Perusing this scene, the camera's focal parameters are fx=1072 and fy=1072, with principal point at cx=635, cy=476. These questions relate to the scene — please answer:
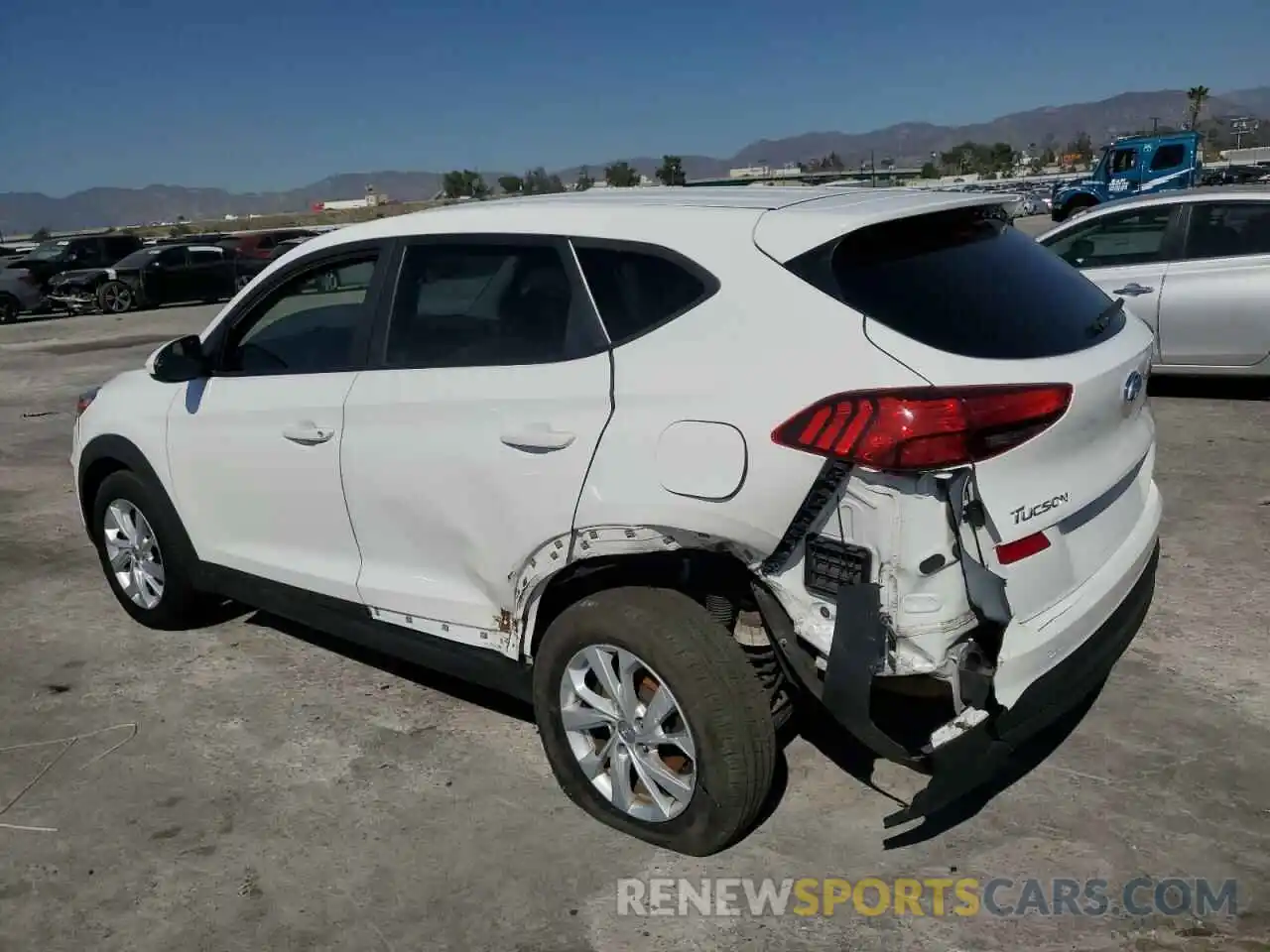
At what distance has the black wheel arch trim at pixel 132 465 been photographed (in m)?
4.47

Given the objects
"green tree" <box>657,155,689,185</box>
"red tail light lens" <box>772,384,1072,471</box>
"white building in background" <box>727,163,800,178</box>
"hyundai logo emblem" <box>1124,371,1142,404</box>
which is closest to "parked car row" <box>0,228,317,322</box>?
"white building in background" <box>727,163,800,178</box>

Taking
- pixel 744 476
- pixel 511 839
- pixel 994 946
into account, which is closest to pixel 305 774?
pixel 511 839

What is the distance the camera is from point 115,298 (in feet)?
76.1

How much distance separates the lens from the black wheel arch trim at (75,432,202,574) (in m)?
4.47

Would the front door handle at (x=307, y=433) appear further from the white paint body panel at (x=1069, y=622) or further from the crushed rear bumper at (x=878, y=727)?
the white paint body panel at (x=1069, y=622)

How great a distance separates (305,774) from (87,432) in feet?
7.09

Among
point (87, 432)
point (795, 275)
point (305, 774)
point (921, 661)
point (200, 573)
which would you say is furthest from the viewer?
point (87, 432)

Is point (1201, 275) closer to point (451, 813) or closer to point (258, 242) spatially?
point (451, 813)

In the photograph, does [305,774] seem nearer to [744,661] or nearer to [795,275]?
[744,661]

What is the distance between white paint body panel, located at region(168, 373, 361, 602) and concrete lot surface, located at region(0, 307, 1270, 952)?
1.94 ft

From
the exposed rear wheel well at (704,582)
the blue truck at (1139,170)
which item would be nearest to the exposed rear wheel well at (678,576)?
the exposed rear wheel well at (704,582)

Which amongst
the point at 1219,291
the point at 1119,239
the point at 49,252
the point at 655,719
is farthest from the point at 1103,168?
the point at 655,719

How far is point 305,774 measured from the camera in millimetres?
3635

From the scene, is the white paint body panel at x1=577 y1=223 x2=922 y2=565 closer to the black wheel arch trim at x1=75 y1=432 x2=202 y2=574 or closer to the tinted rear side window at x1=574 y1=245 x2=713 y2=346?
the tinted rear side window at x1=574 y1=245 x2=713 y2=346
